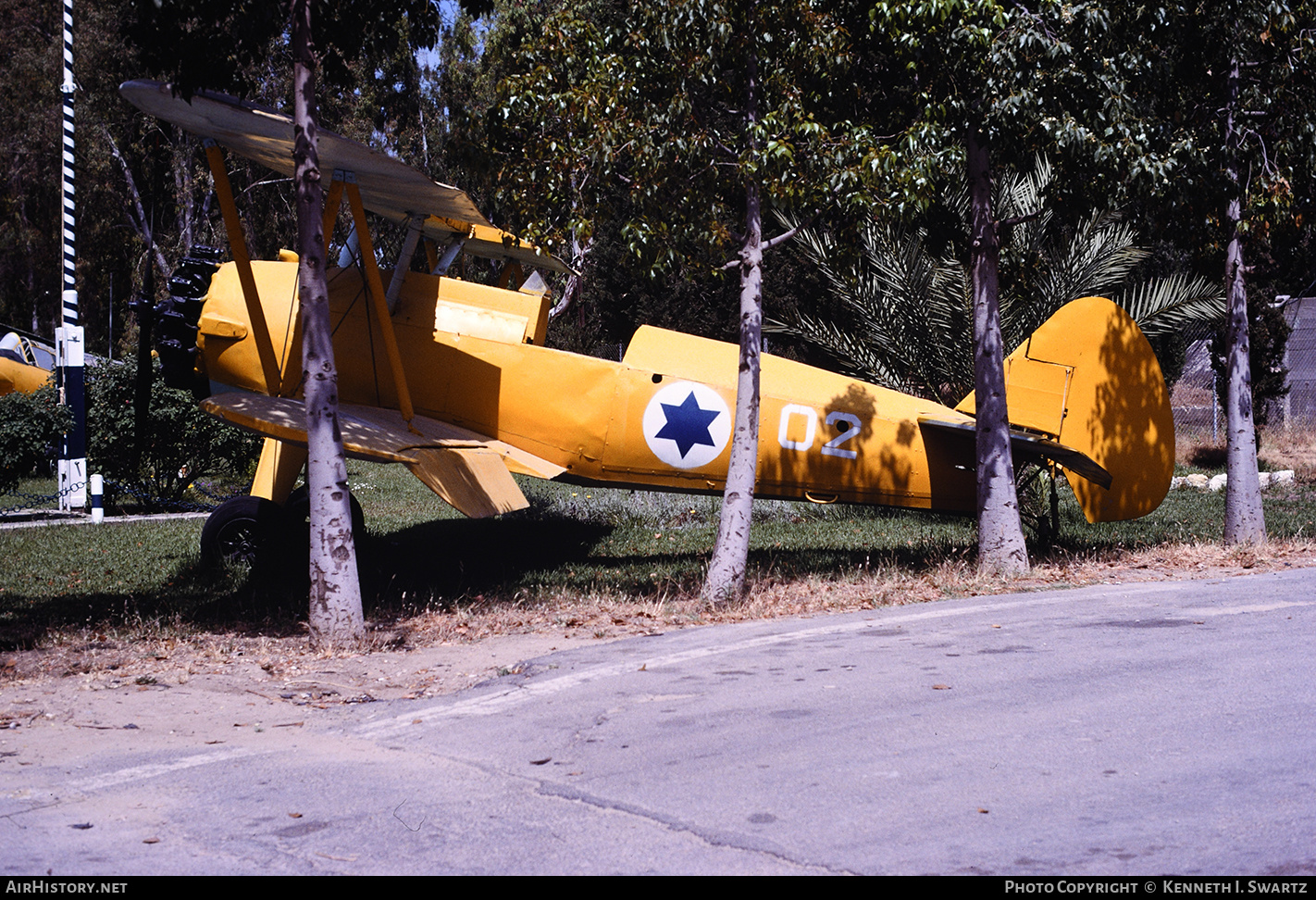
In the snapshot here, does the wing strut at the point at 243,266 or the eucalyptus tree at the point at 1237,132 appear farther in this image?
the eucalyptus tree at the point at 1237,132

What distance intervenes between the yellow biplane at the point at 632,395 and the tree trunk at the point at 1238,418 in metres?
1.58

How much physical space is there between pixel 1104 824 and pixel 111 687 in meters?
5.38

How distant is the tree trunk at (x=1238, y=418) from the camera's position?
10969 mm

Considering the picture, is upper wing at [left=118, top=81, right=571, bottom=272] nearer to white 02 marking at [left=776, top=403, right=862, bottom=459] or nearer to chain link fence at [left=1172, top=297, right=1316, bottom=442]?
white 02 marking at [left=776, top=403, right=862, bottom=459]

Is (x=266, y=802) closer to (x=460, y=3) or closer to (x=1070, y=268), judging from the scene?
(x=460, y=3)

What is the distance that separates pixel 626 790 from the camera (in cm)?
414

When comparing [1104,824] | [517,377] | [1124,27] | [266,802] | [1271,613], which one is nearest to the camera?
[1104,824]

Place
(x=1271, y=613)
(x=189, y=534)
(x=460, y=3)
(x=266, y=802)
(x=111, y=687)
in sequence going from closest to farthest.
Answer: (x=266, y=802) → (x=111, y=687) → (x=1271, y=613) → (x=460, y=3) → (x=189, y=534)

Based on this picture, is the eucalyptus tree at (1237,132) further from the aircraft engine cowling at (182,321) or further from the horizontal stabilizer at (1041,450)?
the aircraft engine cowling at (182,321)

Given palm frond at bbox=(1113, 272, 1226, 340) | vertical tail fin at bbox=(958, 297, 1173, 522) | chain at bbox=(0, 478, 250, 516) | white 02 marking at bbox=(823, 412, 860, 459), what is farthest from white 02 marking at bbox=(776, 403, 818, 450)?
chain at bbox=(0, 478, 250, 516)

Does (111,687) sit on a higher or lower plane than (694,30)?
lower

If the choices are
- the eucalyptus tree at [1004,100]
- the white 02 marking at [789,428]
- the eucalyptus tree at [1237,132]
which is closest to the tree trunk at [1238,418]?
the eucalyptus tree at [1237,132]
